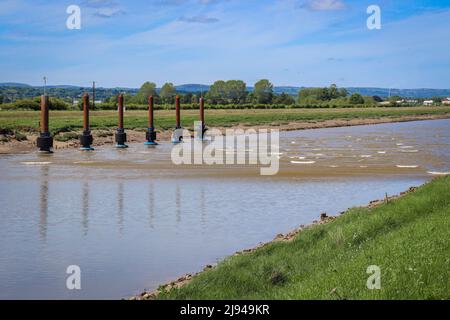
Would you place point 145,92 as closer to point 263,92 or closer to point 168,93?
point 168,93

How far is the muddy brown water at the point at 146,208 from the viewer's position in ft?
38.1

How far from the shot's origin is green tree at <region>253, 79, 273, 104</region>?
17538 cm

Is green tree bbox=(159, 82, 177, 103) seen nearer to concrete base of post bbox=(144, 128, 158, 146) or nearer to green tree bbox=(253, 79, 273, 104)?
green tree bbox=(253, 79, 273, 104)

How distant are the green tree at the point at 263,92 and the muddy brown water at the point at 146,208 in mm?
141772

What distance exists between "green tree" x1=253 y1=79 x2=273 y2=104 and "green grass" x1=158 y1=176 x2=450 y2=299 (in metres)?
160

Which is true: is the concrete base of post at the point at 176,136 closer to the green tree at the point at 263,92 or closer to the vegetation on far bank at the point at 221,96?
the vegetation on far bank at the point at 221,96

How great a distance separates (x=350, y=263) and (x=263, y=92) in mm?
172391

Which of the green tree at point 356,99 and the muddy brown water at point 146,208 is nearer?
the muddy brown water at point 146,208

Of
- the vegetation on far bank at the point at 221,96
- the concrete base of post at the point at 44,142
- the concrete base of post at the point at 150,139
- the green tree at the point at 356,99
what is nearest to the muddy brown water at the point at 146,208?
the concrete base of post at the point at 44,142

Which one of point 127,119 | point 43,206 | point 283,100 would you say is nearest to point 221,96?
point 283,100

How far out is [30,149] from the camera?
120 feet

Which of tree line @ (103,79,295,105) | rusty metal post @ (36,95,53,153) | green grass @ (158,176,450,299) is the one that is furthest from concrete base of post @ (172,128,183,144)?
tree line @ (103,79,295,105)
